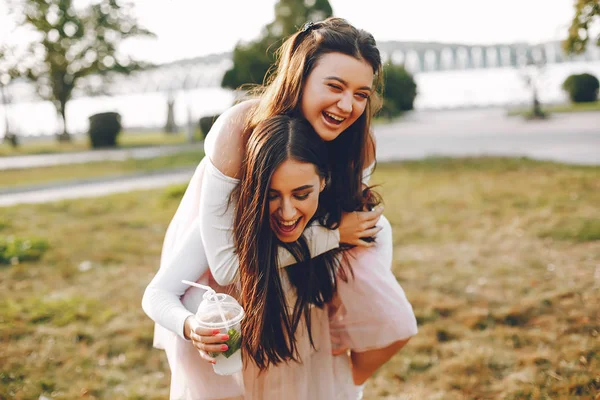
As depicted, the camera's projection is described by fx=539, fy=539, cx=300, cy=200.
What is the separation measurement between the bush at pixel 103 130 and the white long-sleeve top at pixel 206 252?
1616 centimetres

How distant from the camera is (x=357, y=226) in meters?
2.20

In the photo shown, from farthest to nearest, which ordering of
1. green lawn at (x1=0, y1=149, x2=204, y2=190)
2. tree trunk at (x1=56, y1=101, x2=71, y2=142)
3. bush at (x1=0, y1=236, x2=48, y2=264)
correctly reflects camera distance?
tree trunk at (x1=56, y1=101, x2=71, y2=142) → green lawn at (x1=0, y1=149, x2=204, y2=190) → bush at (x1=0, y1=236, x2=48, y2=264)

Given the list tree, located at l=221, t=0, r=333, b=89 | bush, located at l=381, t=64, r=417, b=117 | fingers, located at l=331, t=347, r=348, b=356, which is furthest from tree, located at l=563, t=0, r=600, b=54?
bush, located at l=381, t=64, r=417, b=117

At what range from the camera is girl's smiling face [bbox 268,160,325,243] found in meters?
1.86

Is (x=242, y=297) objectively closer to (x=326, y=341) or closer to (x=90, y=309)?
(x=326, y=341)

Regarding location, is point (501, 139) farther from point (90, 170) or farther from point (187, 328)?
point (187, 328)

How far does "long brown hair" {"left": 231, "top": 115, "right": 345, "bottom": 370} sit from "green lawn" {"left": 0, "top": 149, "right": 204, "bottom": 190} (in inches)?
331

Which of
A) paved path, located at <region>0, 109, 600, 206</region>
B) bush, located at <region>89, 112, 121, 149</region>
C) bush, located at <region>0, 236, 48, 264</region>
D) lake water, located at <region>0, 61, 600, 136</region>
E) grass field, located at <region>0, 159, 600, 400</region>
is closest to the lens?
grass field, located at <region>0, 159, 600, 400</region>

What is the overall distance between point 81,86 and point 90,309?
65.5 ft

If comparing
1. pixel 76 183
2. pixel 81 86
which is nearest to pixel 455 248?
pixel 76 183

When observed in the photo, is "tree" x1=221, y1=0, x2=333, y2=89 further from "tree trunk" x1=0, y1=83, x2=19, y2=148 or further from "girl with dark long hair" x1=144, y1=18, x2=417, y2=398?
"tree trunk" x1=0, y1=83, x2=19, y2=148

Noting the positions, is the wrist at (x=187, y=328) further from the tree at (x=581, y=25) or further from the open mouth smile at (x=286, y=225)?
the tree at (x=581, y=25)

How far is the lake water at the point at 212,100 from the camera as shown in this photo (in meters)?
20.6

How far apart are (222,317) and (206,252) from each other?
0.34m
